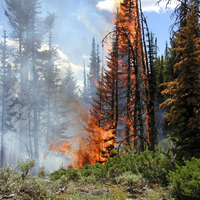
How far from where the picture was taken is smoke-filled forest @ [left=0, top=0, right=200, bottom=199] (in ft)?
19.8

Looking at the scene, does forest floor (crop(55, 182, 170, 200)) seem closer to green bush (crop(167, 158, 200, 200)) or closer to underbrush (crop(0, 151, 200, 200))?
underbrush (crop(0, 151, 200, 200))

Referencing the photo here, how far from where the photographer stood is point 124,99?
27.3 m

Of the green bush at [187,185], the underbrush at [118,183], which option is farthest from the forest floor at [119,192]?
the green bush at [187,185]

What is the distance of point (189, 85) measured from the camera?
21.0 feet

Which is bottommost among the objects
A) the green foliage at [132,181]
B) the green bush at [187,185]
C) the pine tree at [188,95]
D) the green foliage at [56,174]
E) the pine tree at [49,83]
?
the green foliage at [56,174]

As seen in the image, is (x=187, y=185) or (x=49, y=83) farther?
(x=49, y=83)

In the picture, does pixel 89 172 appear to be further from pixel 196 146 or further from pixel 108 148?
pixel 108 148

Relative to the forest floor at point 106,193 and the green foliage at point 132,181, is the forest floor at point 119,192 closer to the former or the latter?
the forest floor at point 106,193

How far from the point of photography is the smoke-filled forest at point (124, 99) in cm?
603

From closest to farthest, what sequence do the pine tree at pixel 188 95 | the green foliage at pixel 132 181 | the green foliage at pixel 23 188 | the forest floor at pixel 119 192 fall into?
the green foliage at pixel 23 188
the forest floor at pixel 119 192
the green foliage at pixel 132 181
the pine tree at pixel 188 95

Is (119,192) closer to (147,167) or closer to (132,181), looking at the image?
(132,181)

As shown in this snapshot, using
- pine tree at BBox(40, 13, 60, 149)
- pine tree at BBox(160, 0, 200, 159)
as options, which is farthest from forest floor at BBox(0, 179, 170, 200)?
pine tree at BBox(40, 13, 60, 149)

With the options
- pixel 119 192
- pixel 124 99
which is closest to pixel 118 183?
pixel 119 192

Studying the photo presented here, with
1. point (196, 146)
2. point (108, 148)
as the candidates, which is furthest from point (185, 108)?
point (108, 148)
